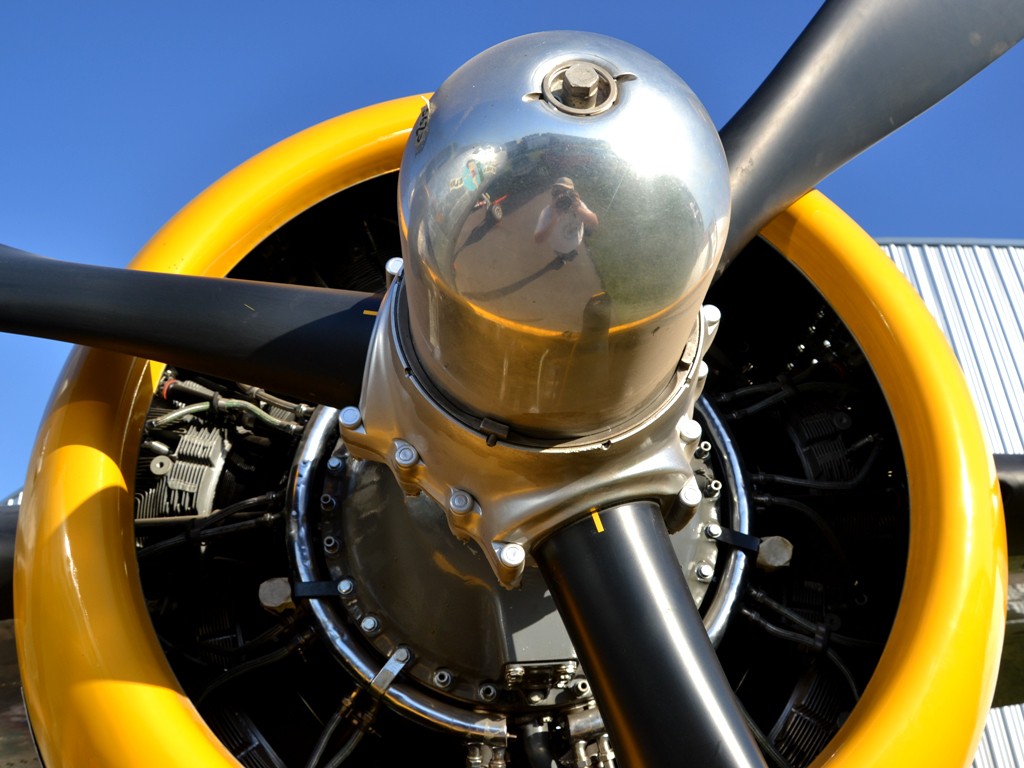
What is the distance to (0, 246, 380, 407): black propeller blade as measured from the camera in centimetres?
294

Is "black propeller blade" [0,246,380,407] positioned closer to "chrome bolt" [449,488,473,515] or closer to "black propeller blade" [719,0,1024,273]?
"chrome bolt" [449,488,473,515]

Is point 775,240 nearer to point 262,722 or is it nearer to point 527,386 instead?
point 527,386

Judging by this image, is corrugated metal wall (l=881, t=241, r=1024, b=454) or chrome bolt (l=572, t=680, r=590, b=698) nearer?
chrome bolt (l=572, t=680, r=590, b=698)

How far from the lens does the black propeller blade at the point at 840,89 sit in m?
3.21

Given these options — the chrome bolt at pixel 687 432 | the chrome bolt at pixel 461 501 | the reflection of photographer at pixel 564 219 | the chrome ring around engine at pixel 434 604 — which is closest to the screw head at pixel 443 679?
the chrome ring around engine at pixel 434 604

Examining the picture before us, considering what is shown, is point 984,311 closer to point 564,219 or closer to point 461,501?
point 461,501

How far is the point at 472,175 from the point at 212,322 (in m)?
1.34

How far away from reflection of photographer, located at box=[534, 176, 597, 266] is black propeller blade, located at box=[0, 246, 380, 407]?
3.69 ft

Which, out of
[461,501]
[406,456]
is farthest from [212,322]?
[461,501]

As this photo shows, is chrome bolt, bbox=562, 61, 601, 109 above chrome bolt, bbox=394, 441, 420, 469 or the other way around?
above

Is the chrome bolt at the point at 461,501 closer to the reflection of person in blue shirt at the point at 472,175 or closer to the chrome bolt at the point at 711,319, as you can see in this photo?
the chrome bolt at the point at 711,319

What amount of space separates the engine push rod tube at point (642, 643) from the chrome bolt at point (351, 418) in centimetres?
55

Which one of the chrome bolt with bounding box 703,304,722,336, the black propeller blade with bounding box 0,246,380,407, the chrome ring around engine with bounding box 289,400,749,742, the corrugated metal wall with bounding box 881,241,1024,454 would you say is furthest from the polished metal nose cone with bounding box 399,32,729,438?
the corrugated metal wall with bounding box 881,241,1024,454

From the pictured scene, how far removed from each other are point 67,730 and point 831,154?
106 inches
